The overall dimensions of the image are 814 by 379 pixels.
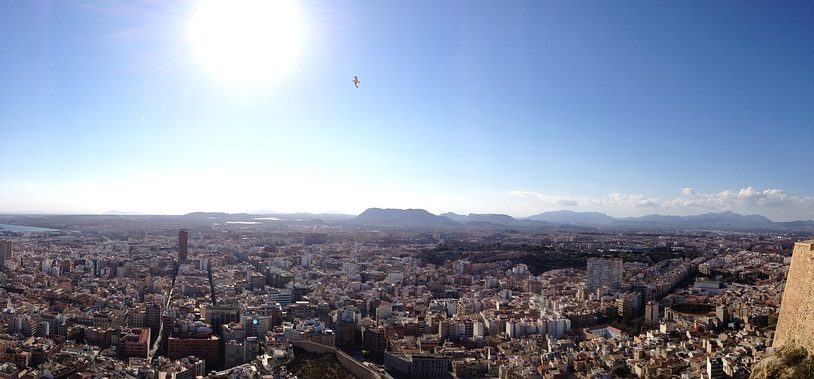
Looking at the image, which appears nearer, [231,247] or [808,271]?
[808,271]

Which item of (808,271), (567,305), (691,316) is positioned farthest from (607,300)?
(808,271)

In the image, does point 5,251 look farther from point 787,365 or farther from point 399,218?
point 399,218

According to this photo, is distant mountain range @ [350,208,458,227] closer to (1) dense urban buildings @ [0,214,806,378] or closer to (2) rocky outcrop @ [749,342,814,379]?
(1) dense urban buildings @ [0,214,806,378]

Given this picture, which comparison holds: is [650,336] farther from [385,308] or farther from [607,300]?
[385,308]

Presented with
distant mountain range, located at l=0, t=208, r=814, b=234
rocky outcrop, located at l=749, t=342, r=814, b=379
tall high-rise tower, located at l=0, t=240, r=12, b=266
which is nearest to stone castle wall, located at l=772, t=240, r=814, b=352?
rocky outcrop, located at l=749, t=342, r=814, b=379

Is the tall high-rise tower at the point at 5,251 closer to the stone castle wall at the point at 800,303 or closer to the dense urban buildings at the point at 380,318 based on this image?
the dense urban buildings at the point at 380,318

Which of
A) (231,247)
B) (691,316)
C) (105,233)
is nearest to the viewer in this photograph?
(691,316)

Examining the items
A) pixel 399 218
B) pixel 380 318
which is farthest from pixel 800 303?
pixel 399 218

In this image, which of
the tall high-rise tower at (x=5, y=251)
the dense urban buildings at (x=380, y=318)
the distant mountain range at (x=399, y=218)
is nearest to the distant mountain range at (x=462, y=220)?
the distant mountain range at (x=399, y=218)

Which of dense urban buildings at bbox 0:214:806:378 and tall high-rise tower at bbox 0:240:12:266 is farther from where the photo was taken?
tall high-rise tower at bbox 0:240:12:266
